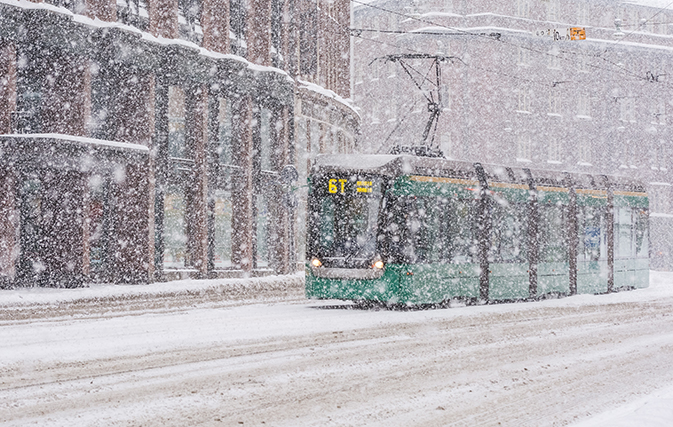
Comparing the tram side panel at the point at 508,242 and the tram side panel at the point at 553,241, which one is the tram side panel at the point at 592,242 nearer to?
the tram side panel at the point at 553,241

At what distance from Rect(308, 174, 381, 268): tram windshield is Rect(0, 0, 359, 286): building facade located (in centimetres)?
1126

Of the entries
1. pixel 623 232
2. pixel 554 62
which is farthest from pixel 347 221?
pixel 554 62

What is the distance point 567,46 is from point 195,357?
58.3 metres

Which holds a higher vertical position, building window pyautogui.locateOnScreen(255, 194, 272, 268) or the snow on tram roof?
the snow on tram roof

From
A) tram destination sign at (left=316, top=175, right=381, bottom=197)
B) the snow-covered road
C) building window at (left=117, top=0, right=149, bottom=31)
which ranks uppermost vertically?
building window at (left=117, top=0, right=149, bottom=31)

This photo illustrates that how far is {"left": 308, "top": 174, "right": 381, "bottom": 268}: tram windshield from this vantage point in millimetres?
16531

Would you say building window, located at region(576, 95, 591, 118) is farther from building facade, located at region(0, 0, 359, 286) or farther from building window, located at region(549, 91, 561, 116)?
building facade, located at region(0, 0, 359, 286)

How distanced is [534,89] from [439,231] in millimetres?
47518

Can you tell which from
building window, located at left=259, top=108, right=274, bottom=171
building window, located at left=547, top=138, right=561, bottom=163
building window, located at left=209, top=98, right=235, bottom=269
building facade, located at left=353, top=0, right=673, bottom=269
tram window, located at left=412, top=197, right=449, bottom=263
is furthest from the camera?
building window, located at left=547, top=138, right=561, bottom=163

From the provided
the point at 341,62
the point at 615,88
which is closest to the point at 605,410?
the point at 341,62

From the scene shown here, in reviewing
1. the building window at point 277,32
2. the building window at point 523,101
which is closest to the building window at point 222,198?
the building window at point 277,32

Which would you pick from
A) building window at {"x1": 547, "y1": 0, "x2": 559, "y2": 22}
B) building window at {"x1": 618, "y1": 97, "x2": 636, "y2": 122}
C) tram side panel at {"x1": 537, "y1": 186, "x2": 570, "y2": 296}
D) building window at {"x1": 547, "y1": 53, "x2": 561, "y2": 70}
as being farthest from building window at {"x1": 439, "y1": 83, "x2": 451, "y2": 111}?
tram side panel at {"x1": 537, "y1": 186, "x2": 570, "y2": 296}

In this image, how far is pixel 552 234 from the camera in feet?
67.9

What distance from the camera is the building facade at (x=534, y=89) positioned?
5972 centimetres
